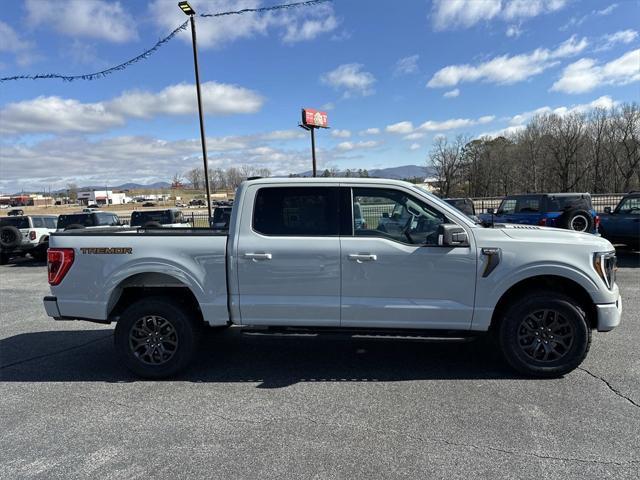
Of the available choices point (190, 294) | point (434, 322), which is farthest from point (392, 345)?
point (190, 294)

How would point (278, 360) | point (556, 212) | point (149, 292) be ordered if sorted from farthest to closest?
point (556, 212) → point (278, 360) → point (149, 292)

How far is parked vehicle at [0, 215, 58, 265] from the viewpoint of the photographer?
46.3 ft

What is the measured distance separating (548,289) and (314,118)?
26.3 meters

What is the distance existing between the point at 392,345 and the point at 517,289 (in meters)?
1.64

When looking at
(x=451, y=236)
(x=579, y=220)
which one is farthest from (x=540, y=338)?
(x=579, y=220)

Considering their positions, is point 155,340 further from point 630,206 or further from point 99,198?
point 99,198

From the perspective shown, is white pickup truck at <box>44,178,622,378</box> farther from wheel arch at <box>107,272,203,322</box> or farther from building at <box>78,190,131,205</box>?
building at <box>78,190,131,205</box>

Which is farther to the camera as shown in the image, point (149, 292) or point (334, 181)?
point (149, 292)

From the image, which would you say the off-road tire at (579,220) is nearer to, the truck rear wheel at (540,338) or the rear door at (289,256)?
the truck rear wheel at (540,338)

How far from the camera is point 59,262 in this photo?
4461mm

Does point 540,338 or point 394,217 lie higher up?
point 394,217

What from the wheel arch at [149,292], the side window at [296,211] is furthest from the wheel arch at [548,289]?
the wheel arch at [149,292]

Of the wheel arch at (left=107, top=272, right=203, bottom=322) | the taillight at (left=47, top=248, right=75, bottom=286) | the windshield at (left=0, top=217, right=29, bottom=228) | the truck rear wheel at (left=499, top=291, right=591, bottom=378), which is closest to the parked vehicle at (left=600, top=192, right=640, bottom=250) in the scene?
the truck rear wheel at (left=499, top=291, right=591, bottom=378)

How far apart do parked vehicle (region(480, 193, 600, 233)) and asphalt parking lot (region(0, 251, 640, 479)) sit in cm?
612
